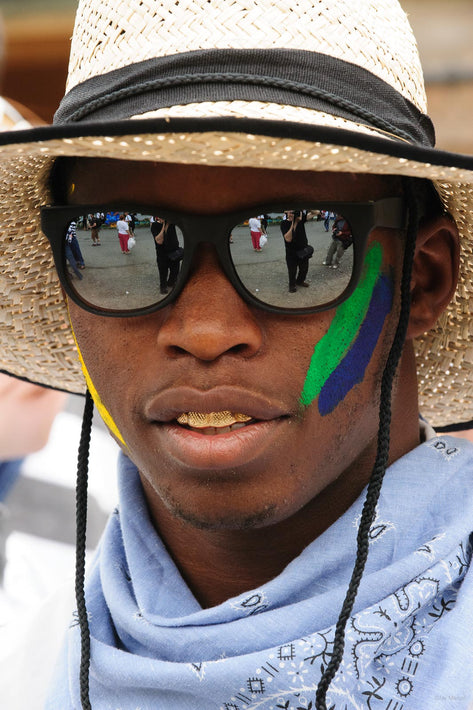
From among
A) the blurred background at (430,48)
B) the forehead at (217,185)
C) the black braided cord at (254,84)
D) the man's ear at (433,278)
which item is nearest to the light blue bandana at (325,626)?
the man's ear at (433,278)

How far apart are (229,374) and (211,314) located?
11 cm

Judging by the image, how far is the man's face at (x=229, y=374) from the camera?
5.04 feet

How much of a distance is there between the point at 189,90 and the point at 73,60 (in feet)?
1.40

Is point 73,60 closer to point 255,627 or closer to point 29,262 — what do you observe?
point 29,262

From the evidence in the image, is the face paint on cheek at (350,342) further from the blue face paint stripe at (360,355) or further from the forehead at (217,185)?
the forehead at (217,185)

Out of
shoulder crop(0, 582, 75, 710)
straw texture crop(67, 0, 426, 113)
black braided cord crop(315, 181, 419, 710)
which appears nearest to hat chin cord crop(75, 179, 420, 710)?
black braided cord crop(315, 181, 419, 710)

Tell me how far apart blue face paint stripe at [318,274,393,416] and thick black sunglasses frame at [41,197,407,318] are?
0.37ft

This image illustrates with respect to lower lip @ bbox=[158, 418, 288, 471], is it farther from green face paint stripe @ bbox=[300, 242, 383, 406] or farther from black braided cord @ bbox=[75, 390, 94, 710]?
black braided cord @ bbox=[75, 390, 94, 710]

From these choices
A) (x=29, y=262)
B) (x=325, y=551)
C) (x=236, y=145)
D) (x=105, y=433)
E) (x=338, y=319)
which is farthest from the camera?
(x=105, y=433)

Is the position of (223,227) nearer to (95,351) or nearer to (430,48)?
(95,351)

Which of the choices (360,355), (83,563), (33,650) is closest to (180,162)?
(360,355)

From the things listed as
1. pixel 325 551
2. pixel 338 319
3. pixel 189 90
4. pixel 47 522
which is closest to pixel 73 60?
pixel 189 90

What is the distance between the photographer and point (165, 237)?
152 centimetres

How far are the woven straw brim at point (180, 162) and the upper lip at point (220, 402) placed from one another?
390mm
